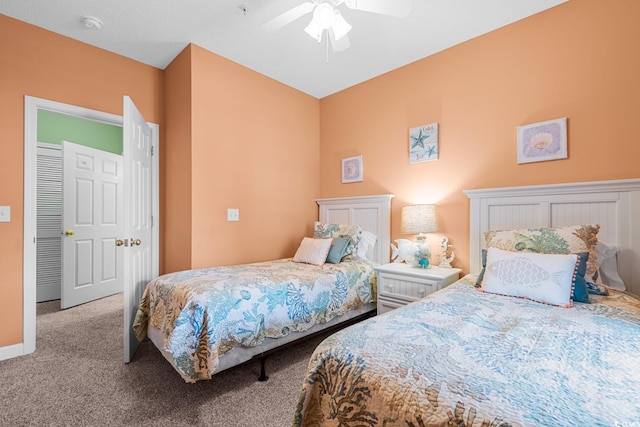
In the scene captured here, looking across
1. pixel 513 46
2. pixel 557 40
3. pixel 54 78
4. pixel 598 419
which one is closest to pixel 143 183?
pixel 54 78

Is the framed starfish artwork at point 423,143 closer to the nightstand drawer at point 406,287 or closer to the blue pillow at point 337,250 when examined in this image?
the blue pillow at point 337,250

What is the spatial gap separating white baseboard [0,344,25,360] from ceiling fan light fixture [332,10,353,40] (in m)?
3.35

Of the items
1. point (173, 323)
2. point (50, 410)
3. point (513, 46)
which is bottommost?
point (50, 410)

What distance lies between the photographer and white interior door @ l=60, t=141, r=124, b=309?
3391 millimetres

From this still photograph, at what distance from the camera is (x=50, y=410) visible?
1609 mm

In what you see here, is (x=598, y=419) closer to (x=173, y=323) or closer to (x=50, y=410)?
(x=173, y=323)

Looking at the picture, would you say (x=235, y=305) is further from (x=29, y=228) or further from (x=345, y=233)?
(x=29, y=228)

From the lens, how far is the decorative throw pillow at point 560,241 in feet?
5.46

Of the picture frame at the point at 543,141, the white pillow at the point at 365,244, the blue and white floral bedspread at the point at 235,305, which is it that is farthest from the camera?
the white pillow at the point at 365,244

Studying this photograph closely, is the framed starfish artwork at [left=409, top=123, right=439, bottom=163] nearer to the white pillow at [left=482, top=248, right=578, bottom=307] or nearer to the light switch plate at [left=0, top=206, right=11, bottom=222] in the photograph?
the white pillow at [left=482, top=248, right=578, bottom=307]

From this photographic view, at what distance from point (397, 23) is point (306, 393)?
2594 mm

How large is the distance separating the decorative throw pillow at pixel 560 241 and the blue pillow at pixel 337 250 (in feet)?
4.29

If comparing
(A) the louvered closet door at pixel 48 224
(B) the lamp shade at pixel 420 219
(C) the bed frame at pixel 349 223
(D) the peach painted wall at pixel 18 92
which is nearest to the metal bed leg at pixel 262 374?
(C) the bed frame at pixel 349 223

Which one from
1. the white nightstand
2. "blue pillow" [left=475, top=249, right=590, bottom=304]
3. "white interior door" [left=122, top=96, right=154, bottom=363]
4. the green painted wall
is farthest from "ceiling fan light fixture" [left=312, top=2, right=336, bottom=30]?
the green painted wall
